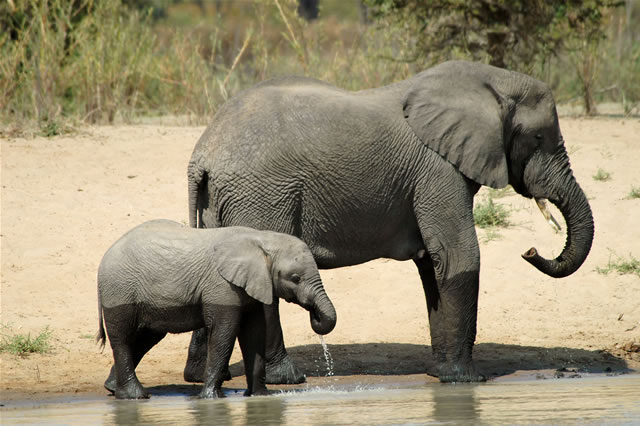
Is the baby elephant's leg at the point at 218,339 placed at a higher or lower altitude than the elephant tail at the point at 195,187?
lower

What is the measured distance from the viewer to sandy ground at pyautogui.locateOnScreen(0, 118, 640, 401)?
347 inches

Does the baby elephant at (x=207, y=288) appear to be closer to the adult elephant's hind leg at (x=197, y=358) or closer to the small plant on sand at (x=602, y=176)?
the adult elephant's hind leg at (x=197, y=358)

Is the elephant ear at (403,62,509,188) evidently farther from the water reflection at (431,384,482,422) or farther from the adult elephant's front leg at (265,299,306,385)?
the adult elephant's front leg at (265,299,306,385)

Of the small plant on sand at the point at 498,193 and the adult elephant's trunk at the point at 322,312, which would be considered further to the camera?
the small plant on sand at the point at 498,193

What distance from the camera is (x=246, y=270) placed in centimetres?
751

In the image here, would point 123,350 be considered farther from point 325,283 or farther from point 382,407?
point 325,283

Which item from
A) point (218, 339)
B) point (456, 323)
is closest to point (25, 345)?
point (218, 339)

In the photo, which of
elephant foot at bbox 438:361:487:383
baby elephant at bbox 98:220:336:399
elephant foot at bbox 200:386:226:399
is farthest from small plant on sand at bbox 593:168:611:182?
elephant foot at bbox 200:386:226:399

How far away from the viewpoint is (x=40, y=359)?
28.1 feet

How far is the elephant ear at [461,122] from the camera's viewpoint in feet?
26.6

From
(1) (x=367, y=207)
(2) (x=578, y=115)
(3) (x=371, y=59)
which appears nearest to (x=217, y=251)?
(1) (x=367, y=207)

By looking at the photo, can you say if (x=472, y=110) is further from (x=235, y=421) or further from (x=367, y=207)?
(x=235, y=421)

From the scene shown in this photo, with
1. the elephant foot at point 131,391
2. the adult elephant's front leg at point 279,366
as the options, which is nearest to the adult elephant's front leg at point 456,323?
the adult elephant's front leg at point 279,366

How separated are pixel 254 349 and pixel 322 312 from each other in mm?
537
